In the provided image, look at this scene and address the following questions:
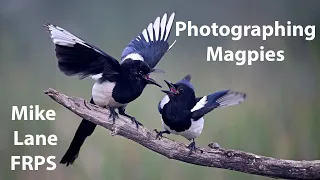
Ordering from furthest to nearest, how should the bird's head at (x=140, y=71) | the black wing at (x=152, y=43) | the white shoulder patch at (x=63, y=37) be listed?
the black wing at (x=152, y=43), the bird's head at (x=140, y=71), the white shoulder patch at (x=63, y=37)

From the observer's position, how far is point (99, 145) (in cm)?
193

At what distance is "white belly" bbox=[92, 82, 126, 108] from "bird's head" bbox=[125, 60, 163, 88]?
0.29 feet

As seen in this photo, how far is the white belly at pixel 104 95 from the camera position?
1819mm

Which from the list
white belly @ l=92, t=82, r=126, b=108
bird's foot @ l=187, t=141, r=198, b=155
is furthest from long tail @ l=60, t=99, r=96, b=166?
bird's foot @ l=187, t=141, r=198, b=155

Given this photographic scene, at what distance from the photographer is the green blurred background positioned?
1.93m

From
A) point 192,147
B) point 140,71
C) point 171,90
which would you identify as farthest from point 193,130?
point 140,71

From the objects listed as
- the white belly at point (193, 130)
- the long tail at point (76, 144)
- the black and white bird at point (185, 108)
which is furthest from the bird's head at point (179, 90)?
the long tail at point (76, 144)

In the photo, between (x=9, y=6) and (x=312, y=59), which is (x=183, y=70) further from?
(x=9, y=6)

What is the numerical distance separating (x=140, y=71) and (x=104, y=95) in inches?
6.5

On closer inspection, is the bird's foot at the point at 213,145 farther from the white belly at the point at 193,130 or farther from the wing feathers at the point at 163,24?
the wing feathers at the point at 163,24

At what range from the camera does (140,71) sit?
1.81m

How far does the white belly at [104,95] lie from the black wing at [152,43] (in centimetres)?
14

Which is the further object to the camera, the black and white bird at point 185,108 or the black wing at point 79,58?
the black and white bird at point 185,108

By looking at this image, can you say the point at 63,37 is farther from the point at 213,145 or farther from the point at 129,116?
the point at 213,145
